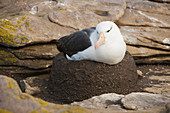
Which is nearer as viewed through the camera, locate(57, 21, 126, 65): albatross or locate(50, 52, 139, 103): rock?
locate(57, 21, 126, 65): albatross

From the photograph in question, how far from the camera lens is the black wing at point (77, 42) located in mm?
4018

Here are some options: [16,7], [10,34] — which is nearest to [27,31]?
[10,34]

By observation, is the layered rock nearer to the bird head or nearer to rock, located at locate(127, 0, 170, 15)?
rock, located at locate(127, 0, 170, 15)

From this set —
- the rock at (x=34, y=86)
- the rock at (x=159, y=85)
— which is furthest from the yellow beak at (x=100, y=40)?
the rock at (x=34, y=86)

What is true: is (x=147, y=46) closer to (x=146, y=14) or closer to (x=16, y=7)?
(x=146, y=14)

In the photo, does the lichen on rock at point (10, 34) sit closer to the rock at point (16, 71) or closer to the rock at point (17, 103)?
the rock at point (16, 71)

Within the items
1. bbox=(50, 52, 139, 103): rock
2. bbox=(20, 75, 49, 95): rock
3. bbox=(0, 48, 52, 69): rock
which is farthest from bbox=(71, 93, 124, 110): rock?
bbox=(0, 48, 52, 69): rock

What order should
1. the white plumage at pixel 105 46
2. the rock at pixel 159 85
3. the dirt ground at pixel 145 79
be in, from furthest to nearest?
the dirt ground at pixel 145 79, the rock at pixel 159 85, the white plumage at pixel 105 46

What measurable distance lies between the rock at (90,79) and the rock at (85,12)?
1.74 meters

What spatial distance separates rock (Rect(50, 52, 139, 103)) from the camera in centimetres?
400

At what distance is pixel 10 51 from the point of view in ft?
17.7

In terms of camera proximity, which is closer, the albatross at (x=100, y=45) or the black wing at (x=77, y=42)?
the albatross at (x=100, y=45)

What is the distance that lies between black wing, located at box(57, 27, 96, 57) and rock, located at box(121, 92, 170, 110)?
111cm

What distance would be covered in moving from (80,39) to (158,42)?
7.98 feet
